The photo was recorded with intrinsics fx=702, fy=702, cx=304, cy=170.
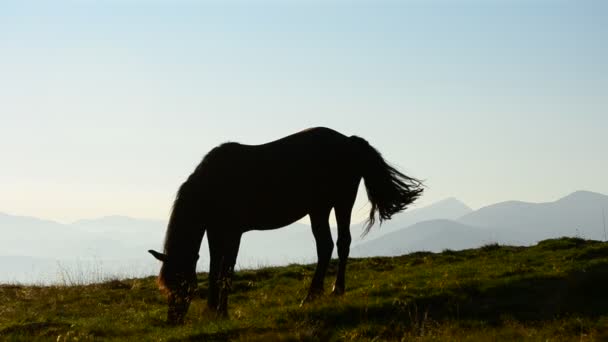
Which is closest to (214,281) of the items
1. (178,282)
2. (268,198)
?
(178,282)

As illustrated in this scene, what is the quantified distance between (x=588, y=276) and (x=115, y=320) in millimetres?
9614

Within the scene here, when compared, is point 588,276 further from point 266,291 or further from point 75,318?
point 75,318

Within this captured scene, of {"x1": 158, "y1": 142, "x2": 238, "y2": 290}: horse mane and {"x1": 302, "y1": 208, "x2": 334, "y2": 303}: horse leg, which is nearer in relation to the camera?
{"x1": 158, "y1": 142, "x2": 238, "y2": 290}: horse mane

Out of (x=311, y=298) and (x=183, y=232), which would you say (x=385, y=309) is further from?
(x=183, y=232)

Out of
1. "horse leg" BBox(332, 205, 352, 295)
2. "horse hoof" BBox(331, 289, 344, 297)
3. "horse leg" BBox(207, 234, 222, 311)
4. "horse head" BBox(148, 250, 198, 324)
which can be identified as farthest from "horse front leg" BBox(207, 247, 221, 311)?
"horse leg" BBox(332, 205, 352, 295)

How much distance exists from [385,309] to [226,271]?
3.19m

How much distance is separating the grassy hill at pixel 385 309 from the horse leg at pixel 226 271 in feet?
1.05

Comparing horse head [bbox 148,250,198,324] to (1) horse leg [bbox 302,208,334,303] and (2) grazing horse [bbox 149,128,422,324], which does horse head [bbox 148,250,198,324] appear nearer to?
(2) grazing horse [bbox 149,128,422,324]

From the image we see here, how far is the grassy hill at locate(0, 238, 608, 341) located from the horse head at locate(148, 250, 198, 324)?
0.40 meters

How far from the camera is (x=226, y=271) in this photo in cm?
1364

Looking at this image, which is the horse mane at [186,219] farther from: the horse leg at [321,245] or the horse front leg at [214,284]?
the horse leg at [321,245]

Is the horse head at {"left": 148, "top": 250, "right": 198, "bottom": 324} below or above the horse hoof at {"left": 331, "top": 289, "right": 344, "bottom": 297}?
above

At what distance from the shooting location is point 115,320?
15.0 metres

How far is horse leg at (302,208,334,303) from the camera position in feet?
50.1
